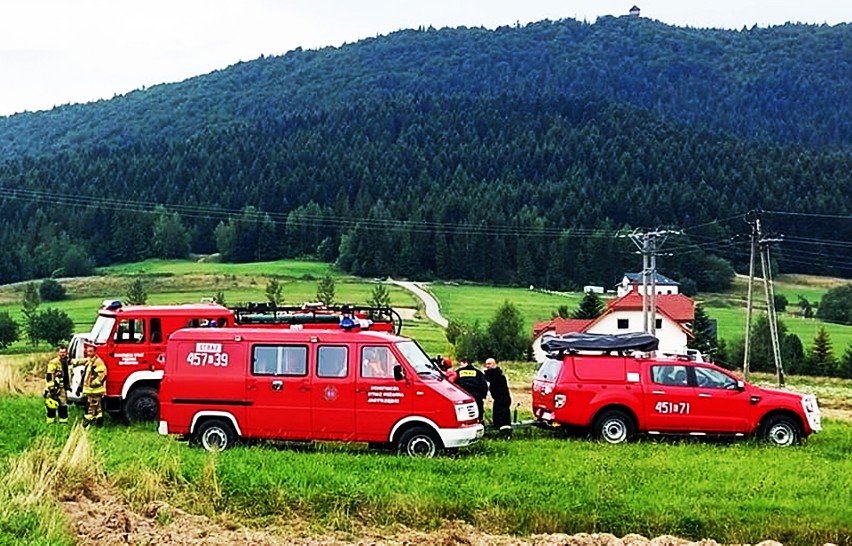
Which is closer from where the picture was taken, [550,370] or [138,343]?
[550,370]

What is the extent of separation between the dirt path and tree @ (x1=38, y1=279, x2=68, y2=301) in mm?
77873

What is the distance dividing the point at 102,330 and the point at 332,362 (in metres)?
7.14

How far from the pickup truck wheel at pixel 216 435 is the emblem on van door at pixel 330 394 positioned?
5.82 ft

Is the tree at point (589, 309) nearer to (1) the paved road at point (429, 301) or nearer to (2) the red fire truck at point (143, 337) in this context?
(1) the paved road at point (429, 301)

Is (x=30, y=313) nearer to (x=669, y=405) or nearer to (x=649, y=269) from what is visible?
(x=649, y=269)

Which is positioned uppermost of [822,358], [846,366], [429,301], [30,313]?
[429,301]

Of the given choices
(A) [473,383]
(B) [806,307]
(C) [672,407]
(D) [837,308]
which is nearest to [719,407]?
(C) [672,407]

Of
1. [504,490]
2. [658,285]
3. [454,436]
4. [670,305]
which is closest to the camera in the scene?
[504,490]

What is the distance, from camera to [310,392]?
15258 millimetres

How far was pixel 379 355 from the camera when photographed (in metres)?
15.2

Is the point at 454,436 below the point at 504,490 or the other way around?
the other way around

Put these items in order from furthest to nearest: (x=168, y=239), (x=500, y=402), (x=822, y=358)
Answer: (x=168, y=239) < (x=822, y=358) < (x=500, y=402)

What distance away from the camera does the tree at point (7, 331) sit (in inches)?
2601

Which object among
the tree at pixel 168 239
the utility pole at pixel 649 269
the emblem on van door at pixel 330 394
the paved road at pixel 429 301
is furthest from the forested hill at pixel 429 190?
the emblem on van door at pixel 330 394
